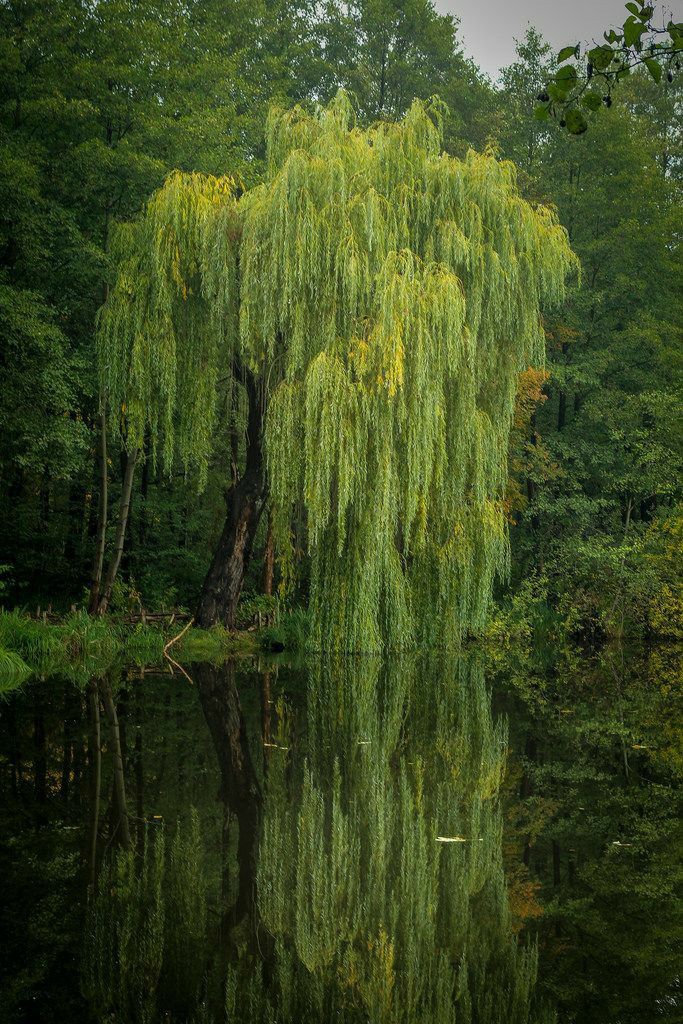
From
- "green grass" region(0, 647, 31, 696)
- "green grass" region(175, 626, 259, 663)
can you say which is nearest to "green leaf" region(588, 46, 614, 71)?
"green grass" region(0, 647, 31, 696)

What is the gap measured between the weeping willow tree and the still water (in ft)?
11.2

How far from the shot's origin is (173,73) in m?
15.0

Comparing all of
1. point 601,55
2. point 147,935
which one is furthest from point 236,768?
point 601,55

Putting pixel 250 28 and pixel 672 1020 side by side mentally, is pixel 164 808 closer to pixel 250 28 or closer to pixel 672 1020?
pixel 672 1020

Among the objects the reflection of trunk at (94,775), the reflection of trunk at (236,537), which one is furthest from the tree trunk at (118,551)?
the reflection of trunk at (94,775)

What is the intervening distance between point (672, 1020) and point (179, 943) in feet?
5.48

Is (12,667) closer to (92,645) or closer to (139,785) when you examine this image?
(92,645)

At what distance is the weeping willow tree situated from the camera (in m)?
11.2

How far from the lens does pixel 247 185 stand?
666 inches

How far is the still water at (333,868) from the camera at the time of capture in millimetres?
3193

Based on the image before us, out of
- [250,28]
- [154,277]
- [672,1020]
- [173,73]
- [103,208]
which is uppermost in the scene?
[250,28]

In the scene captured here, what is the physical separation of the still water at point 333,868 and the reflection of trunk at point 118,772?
0.07 feet

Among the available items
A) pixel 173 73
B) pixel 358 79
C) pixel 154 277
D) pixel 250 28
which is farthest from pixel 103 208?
pixel 358 79

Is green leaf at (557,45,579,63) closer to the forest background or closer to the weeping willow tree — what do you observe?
the weeping willow tree
